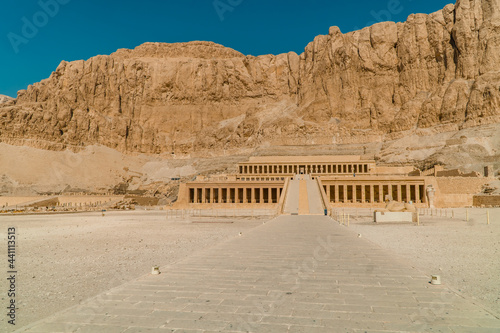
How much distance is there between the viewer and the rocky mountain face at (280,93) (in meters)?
100

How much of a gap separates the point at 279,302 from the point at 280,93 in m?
138

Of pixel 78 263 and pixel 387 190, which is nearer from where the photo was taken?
pixel 78 263

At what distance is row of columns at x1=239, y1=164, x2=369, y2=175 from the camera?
245 ft

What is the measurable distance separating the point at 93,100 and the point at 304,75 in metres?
77.6

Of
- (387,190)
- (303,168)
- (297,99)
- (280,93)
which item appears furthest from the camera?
(280,93)

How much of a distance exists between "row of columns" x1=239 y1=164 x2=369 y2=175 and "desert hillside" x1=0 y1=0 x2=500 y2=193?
1443cm

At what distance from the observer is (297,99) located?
13625 centimetres

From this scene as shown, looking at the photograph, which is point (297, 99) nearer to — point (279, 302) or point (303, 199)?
point (303, 199)

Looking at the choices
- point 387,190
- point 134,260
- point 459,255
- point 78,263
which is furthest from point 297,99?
point 78,263

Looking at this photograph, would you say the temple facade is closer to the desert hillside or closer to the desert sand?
the desert hillside

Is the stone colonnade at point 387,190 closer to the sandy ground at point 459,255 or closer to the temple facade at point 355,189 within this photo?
the temple facade at point 355,189

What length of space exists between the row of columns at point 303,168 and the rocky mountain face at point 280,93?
29343mm

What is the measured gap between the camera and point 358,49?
121125 mm

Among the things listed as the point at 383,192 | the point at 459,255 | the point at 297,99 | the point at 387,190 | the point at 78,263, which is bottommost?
the point at 459,255
